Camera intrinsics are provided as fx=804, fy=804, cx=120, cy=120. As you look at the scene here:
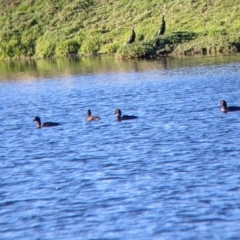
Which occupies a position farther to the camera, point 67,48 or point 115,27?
point 115,27

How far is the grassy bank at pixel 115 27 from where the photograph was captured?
52375 millimetres

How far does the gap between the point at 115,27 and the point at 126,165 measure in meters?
45.7

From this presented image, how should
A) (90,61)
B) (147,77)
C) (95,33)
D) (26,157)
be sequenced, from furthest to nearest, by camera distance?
1. (95,33)
2. (90,61)
3. (147,77)
4. (26,157)

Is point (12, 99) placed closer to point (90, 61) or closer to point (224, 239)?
point (90, 61)

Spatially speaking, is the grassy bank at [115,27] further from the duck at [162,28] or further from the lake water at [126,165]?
the lake water at [126,165]

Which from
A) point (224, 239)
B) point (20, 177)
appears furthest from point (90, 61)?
point (224, 239)

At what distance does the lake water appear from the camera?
14383 mm

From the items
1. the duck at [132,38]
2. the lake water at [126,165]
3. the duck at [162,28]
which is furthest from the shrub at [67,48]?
the lake water at [126,165]

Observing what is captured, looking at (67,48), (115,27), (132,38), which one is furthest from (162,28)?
(67,48)

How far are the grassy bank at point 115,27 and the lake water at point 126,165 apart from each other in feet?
54.0

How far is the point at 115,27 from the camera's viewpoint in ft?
209

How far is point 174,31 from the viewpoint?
186ft

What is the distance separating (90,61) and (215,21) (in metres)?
10.1

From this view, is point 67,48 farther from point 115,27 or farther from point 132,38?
point 132,38
